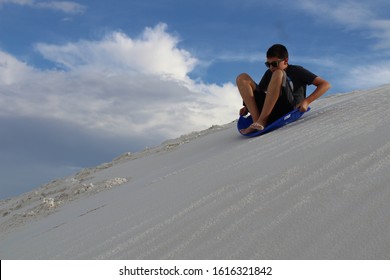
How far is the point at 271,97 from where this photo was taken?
14.0 ft

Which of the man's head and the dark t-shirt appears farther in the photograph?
the dark t-shirt

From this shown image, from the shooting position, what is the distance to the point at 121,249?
249cm

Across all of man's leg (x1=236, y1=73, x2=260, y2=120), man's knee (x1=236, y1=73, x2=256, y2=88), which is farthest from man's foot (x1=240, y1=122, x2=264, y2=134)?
man's knee (x1=236, y1=73, x2=256, y2=88)

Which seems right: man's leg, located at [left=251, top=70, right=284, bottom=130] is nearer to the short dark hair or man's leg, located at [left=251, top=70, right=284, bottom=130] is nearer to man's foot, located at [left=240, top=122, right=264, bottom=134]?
man's foot, located at [left=240, top=122, right=264, bottom=134]

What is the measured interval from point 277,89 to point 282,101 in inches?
8.3

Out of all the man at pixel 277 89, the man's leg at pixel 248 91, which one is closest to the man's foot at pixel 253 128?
the man at pixel 277 89

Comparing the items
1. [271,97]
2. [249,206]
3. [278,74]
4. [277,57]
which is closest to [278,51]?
[277,57]

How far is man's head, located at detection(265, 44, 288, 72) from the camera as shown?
170 inches

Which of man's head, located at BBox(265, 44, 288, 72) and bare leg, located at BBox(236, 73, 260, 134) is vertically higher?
man's head, located at BBox(265, 44, 288, 72)

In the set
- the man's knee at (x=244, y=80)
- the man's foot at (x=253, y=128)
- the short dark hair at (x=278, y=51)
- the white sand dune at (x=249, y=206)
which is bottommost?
the white sand dune at (x=249, y=206)

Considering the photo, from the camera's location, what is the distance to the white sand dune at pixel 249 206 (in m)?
2.03

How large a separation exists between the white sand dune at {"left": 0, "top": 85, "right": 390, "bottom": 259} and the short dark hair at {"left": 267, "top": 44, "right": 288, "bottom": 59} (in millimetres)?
585

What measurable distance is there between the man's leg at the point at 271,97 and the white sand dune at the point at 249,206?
18 cm

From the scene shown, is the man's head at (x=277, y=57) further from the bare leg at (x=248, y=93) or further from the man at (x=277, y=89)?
the bare leg at (x=248, y=93)
